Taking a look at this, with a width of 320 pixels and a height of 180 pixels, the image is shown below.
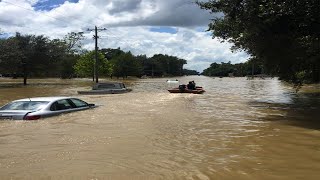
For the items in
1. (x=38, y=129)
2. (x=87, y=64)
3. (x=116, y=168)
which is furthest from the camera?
(x=87, y=64)

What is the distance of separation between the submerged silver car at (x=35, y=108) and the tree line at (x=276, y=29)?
8798 mm

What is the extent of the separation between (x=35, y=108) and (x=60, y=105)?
4.03 feet

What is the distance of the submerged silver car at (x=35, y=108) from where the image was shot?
14344mm

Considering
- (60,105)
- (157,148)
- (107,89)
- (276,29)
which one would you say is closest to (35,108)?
(60,105)

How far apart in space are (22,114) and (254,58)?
17356mm

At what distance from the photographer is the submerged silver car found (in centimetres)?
1434

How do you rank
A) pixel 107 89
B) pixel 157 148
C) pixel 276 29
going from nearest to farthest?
pixel 157 148
pixel 276 29
pixel 107 89

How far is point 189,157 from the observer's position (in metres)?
9.20

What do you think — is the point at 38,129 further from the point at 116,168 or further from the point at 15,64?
the point at 15,64

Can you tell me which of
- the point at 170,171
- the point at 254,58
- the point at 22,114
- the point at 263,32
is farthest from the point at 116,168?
the point at 254,58

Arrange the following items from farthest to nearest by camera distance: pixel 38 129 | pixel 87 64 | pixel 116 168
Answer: pixel 87 64 < pixel 38 129 < pixel 116 168

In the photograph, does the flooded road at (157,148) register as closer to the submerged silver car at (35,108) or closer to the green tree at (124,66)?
the submerged silver car at (35,108)

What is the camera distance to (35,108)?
15.0 metres

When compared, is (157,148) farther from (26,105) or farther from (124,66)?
(124,66)
